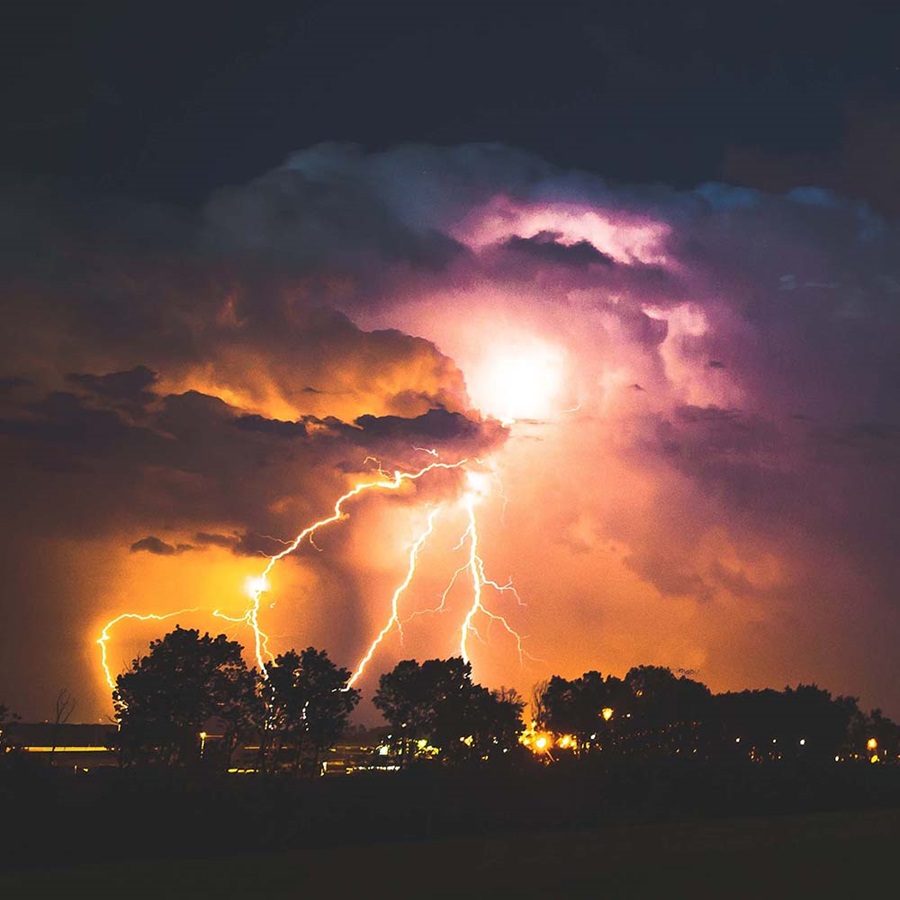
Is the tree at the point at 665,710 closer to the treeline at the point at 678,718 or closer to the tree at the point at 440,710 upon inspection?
the treeline at the point at 678,718

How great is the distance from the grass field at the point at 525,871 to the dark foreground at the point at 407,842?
0.15ft

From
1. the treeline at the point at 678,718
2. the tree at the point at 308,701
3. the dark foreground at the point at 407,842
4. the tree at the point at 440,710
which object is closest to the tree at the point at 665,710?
the treeline at the point at 678,718

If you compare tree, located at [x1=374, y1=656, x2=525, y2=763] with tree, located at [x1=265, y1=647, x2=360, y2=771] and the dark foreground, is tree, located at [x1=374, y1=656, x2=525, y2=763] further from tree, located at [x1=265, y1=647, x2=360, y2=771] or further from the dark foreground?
the dark foreground

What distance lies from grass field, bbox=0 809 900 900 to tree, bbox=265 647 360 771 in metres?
32.0

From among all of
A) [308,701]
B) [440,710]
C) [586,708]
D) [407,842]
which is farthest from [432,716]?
[407,842]

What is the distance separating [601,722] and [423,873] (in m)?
81.1

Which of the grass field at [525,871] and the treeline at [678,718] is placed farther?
the treeline at [678,718]

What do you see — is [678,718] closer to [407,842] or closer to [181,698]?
[181,698]

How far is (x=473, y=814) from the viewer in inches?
1104

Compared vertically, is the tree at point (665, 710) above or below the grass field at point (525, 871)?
above

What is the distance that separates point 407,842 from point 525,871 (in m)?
5.80

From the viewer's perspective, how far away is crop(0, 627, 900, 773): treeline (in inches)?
2135

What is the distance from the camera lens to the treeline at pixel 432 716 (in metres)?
54.2

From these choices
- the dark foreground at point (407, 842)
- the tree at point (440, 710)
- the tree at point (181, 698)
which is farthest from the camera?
the tree at point (440, 710)
